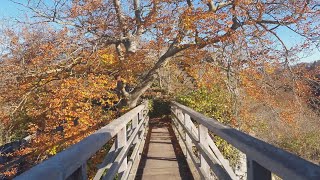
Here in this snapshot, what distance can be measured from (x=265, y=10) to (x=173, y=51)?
3.86 meters

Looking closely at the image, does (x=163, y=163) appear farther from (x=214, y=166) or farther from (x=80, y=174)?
(x=80, y=174)

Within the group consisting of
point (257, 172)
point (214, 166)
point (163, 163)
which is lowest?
point (163, 163)

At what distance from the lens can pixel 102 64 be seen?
14.9 meters

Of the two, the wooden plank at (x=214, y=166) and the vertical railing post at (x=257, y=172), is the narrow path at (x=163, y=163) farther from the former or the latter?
the vertical railing post at (x=257, y=172)

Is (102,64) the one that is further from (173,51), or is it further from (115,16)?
(173,51)

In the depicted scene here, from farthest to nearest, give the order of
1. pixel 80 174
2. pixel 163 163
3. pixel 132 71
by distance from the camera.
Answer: pixel 132 71 < pixel 163 163 < pixel 80 174

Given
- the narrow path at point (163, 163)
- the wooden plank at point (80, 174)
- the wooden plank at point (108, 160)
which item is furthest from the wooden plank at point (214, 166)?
the narrow path at point (163, 163)

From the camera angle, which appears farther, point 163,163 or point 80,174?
point 163,163

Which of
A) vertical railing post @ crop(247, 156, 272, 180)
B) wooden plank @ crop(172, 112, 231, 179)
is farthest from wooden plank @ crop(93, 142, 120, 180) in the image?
vertical railing post @ crop(247, 156, 272, 180)

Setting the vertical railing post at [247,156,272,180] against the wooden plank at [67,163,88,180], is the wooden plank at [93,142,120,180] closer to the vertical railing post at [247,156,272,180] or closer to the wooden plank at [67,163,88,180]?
the wooden plank at [67,163,88,180]

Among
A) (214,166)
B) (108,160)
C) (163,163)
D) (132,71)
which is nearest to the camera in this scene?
(214,166)

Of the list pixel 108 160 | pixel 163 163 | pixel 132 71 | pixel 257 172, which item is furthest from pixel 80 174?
pixel 132 71

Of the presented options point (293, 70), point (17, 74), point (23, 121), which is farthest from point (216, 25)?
point (23, 121)

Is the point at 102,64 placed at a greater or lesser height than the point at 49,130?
greater
